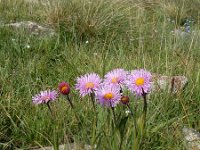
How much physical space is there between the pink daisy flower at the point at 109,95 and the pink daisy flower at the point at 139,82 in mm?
56

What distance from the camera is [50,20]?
5633 millimetres

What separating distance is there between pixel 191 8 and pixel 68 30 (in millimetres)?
5050

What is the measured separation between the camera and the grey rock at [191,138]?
2.32 m

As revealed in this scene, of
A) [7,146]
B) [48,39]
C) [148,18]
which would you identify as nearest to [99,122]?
[7,146]

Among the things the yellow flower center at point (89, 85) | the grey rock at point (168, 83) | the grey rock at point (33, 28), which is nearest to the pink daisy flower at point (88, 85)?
the yellow flower center at point (89, 85)

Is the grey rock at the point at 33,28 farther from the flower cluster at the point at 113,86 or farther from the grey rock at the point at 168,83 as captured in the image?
the flower cluster at the point at 113,86

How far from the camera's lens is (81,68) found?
373 centimetres

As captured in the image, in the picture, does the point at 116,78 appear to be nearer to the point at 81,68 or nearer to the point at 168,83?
the point at 168,83

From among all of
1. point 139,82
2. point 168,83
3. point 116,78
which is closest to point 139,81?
point 139,82

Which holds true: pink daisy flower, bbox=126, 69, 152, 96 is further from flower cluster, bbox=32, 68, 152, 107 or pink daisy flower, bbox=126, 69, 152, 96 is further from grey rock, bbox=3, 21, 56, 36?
grey rock, bbox=3, 21, 56, 36

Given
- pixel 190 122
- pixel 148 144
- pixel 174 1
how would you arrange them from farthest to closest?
pixel 174 1 < pixel 190 122 < pixel 148 144

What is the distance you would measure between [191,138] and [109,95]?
1.00 metres

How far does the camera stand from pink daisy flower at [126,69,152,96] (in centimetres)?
165

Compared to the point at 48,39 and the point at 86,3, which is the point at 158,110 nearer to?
the point at 48,39
